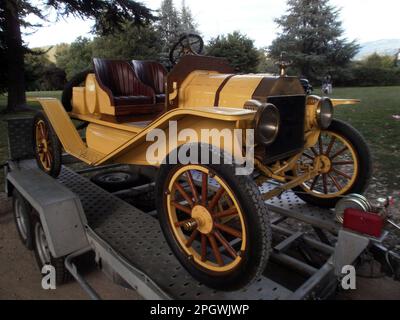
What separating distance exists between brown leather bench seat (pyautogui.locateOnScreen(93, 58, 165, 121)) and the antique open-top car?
1 centimetres

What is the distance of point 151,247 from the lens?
2.11 metres

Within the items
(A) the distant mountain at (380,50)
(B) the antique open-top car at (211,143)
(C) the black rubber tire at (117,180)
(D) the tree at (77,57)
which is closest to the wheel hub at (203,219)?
(B) the antique open-top car at (211,143)

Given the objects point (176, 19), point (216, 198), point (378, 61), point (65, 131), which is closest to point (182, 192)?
point (216, 198)

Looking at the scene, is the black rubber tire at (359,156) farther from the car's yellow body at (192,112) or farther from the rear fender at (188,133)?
the rear fender at (188,133)

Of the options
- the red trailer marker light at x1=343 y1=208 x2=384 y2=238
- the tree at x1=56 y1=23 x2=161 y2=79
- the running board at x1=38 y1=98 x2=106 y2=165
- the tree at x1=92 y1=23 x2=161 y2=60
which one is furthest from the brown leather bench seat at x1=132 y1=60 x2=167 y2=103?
the tree at x1=92 y1=23 x2=161 y2=60

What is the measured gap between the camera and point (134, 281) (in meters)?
1.80

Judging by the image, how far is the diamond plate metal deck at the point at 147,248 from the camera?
171cm

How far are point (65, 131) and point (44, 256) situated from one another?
1.25 meters

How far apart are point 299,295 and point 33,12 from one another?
41.5 feet

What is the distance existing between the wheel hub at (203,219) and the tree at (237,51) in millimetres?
17871

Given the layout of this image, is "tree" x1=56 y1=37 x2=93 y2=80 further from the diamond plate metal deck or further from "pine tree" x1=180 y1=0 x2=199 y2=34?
the diamond plate metal deck

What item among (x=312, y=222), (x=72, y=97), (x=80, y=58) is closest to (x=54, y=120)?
(x=72, y=97)

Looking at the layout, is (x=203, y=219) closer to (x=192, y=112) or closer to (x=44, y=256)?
(x=192, y=112)

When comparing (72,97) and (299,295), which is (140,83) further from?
(299,295)
